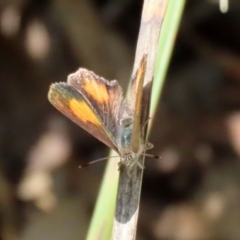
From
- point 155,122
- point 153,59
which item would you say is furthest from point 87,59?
point 153,59

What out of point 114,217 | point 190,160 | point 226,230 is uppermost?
point 190,160

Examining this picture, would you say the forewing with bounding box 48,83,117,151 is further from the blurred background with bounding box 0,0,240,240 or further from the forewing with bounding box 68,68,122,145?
the blurred background with bounding box 0,0,240,240

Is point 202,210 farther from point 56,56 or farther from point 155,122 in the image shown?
point 56,56

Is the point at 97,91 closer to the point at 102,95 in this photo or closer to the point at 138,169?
the point at 102,95

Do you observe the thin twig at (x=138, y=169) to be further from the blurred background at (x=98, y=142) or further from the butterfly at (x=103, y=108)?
the blurred background at (x=98, y=142)

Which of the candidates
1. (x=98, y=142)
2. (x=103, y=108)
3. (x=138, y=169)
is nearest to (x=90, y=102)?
(x=103, y=108)

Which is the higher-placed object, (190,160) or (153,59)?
(190,160)
